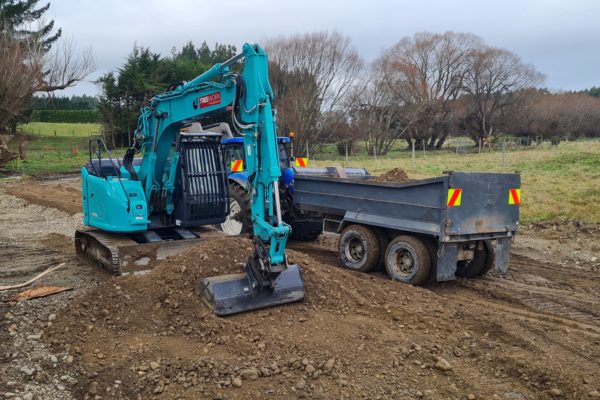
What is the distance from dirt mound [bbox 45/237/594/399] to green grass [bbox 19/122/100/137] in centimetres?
4362

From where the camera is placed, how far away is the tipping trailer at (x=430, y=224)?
716 centimetres

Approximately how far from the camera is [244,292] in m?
5.83

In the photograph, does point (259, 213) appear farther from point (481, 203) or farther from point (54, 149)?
point (54, 149)

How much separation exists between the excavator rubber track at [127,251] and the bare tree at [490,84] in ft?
154

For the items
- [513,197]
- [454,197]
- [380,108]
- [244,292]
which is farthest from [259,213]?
[380,108]

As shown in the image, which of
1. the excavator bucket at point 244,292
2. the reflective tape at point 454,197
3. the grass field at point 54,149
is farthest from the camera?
the grass field at point 54,149

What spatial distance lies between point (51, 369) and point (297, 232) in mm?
6266

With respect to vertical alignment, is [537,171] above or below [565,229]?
above

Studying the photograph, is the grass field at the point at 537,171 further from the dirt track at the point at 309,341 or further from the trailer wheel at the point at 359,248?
the trailer wheel at the point at 359,248

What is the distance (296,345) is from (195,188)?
3.81 meters

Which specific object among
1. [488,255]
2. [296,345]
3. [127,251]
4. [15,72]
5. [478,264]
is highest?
[15,72]

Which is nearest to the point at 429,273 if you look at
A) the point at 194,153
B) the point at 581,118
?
the point at 194,153

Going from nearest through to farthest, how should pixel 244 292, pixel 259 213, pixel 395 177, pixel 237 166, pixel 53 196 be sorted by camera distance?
pixel 259 213 → pixel 244 292 → pixel 395 177 → pixel 237 166 → pixel 53 196

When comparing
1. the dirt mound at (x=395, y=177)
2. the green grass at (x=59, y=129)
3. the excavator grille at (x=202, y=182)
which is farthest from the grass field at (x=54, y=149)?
the dirt mound at (x=395, y=177)
